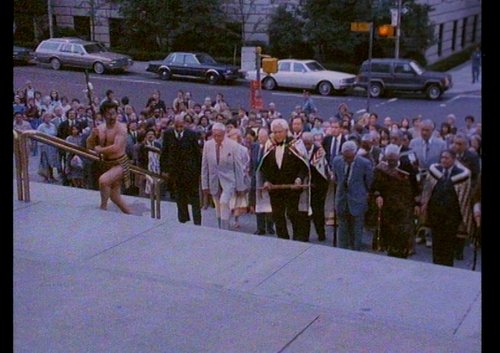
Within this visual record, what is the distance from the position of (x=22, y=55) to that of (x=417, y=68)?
298 centimetres

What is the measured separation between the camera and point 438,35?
4.63 metres

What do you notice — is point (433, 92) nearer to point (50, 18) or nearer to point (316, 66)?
point (316, 66)

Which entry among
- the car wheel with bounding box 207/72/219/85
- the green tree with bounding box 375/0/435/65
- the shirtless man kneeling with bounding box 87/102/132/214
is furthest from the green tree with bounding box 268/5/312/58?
the shirtless man kneeling with bounding box 87/102/132/214

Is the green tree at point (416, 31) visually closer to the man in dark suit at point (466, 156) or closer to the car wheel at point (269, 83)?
the man in dark suit at point (466, 156)

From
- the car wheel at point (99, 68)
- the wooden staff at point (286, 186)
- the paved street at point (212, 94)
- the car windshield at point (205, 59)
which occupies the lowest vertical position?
the wooden staff at point (286, 186)

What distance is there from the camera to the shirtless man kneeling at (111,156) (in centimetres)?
654

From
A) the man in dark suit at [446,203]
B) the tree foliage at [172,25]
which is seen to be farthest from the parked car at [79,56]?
the man in dark suit at [446,203]

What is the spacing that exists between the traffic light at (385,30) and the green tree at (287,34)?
19.8 inches

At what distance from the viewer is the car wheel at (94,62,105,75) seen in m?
6.06

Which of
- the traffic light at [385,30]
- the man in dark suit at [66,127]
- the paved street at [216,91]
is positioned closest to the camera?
the paved street at [216,91]

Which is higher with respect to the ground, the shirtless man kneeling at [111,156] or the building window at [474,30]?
the building window at [474,30]

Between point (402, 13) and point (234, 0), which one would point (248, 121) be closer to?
point (234, 0)

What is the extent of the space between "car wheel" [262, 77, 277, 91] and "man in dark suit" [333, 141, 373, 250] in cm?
77
